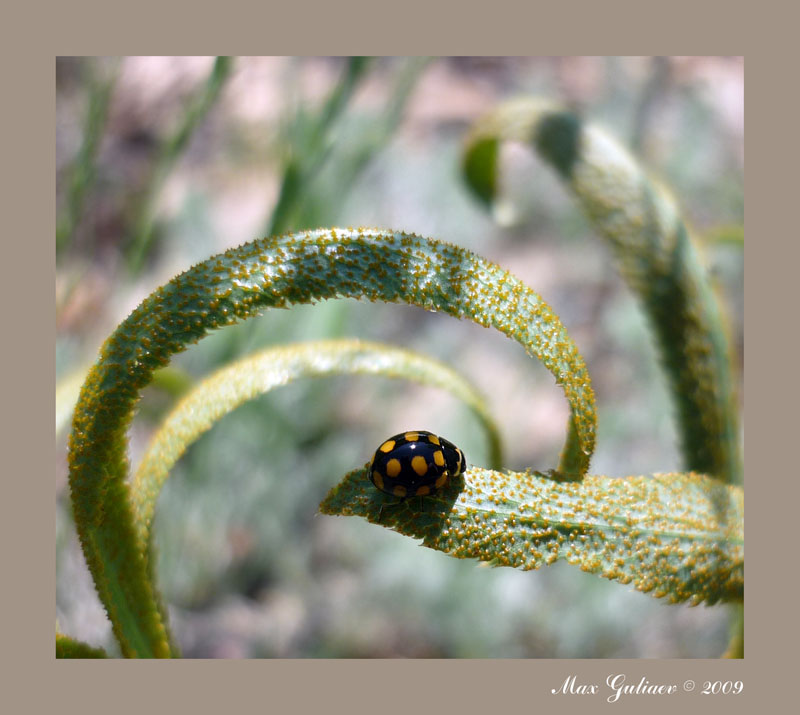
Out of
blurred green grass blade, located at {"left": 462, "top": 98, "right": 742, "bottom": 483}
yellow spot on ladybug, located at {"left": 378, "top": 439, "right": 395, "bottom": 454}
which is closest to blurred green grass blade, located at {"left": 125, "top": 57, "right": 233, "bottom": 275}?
blurred green grass blade, located at {"left": 462, "top": 98, "right": 742, "bottom": 483}

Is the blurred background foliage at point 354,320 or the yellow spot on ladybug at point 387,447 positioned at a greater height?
the blurred background foliage at point 354,320

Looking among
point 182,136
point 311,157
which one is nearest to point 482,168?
point 311,157

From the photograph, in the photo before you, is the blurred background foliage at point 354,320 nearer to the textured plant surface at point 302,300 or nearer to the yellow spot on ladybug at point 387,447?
the textured plant surface at point 302,300

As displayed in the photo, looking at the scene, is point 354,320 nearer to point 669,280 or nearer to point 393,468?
point 669,280

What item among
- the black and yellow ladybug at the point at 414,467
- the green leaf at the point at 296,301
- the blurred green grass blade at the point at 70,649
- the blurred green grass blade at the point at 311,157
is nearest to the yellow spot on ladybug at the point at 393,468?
the black and yellow ladybug at the point at 414,467

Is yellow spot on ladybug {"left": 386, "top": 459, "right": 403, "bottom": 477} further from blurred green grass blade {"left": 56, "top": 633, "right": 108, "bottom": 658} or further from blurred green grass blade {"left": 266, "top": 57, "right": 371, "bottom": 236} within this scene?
blurred green grass blade {"left": 266, "top": 57, "right": 371, "bottom": 236}

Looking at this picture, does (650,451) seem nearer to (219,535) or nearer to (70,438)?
(219,535)
